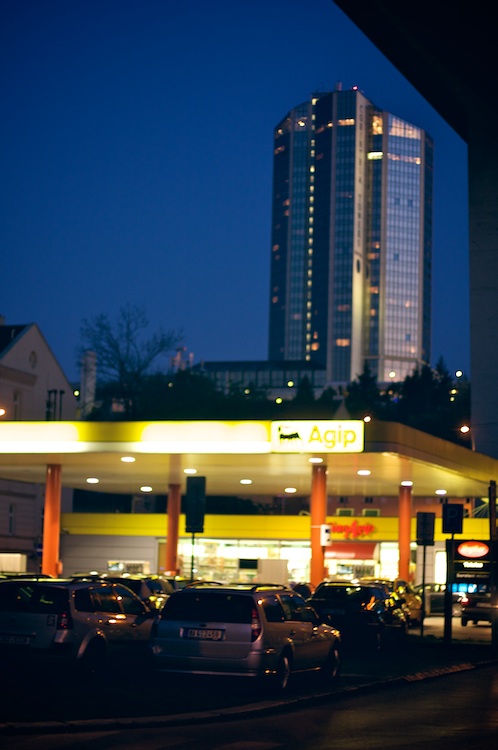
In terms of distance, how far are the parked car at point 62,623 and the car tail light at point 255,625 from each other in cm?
224

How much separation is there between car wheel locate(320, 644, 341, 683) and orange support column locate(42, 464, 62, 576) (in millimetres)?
21723

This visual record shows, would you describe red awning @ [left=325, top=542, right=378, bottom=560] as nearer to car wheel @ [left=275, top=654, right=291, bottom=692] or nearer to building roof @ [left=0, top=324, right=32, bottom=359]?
building roof @ [left=0, top=324, right=32, bottom=359]

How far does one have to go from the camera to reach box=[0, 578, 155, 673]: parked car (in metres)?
18.3

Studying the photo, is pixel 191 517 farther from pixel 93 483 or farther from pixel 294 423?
pixel 93 483

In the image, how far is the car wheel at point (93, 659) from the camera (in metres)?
18.6

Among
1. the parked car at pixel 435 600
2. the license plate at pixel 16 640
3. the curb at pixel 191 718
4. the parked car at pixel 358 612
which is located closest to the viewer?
the curb at pixel 191 718

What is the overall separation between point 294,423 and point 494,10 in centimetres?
2360

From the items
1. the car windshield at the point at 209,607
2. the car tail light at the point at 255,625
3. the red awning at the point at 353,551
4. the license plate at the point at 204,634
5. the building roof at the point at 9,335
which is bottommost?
the license plate at the point at 204,634

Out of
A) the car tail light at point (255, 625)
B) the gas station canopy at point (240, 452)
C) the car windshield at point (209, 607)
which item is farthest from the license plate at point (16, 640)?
the gas station canopy at point (240, 452)

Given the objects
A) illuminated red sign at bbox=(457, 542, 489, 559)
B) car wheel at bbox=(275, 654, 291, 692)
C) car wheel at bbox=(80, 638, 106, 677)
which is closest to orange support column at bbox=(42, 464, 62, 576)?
illuminated red sign at bbox=(457, 542, 489, 559)

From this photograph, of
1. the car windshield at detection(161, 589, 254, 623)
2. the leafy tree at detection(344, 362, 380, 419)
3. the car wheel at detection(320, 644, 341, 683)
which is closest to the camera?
the car windshield at detection(161, 589, 254, 623)

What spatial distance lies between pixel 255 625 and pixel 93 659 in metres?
2.84

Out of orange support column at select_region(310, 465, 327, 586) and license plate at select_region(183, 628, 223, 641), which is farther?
orange support column at select_region(310, 465, 327, 586)

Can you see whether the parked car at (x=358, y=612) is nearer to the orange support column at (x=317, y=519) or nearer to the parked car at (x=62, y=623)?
the parked car at (x=62, y=623)
